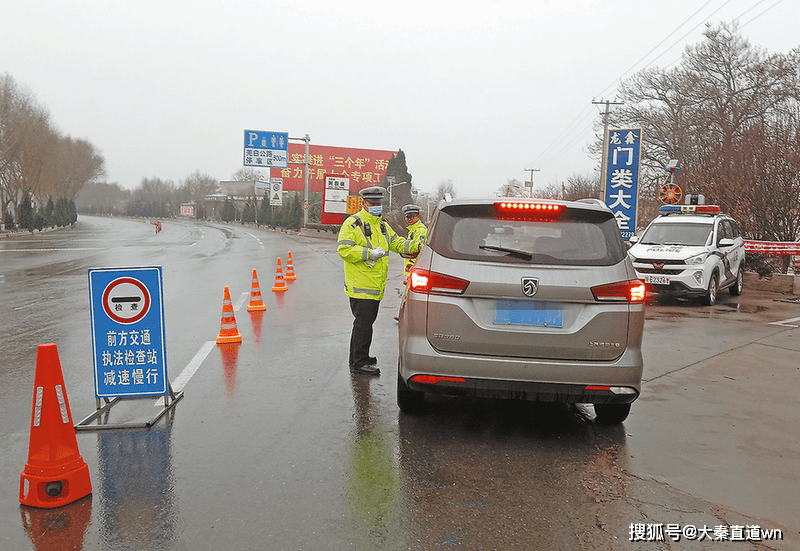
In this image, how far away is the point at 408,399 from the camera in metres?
4.88

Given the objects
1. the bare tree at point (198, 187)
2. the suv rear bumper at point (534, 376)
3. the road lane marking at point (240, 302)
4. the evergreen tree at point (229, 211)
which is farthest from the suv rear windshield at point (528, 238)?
the bare tree at point (198, 187)

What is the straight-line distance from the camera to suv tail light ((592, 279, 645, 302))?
13.4 ft

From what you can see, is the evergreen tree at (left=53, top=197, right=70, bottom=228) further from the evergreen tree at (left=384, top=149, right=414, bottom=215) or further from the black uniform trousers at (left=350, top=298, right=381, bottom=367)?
the black uniform trousers at (left=350, top=298, right=381, bottom=367)

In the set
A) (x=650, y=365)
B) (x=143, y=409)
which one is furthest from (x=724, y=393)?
(x=143, y=409)

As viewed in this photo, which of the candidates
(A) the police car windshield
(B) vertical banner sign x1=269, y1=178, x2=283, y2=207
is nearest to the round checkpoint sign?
(A) the police car windshield

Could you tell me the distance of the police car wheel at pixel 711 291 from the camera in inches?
482

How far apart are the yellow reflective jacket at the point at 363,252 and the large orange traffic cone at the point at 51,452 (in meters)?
2.83

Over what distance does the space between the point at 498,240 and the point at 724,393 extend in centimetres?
331

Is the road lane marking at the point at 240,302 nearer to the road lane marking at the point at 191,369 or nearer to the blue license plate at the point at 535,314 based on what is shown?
the road lane marking at the point at 191,369

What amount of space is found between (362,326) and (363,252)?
847 mm

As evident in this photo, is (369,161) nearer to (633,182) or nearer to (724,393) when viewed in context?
(633,182)

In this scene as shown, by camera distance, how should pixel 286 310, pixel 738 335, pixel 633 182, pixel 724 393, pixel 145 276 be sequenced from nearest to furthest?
pixel 145 276 < pixel 724 393 < pixel 738 335 < pixel 286 310 < pixel 633 182

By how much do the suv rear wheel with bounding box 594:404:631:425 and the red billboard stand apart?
71268mm

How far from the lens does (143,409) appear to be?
5109mm
